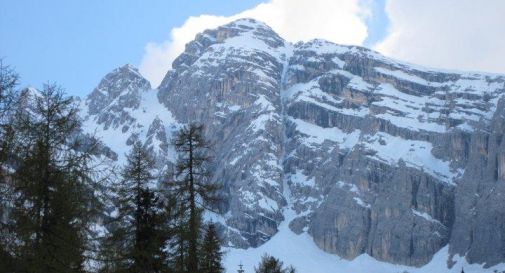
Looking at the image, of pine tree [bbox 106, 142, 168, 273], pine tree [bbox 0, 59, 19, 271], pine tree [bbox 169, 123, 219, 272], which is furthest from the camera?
pine tree [bbox 169, 123, 219, 272]

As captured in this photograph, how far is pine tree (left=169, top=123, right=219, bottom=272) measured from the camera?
2744cm

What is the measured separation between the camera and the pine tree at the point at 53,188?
18.6 m

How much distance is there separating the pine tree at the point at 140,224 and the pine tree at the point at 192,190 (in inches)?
40.2

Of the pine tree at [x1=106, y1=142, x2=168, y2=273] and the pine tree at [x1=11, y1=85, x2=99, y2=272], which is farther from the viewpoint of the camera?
the pine tree at [x1=106, y1=142, x2=168, y2=273]

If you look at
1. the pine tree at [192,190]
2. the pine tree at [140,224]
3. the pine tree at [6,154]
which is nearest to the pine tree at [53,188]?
the pine tree at [6,154]

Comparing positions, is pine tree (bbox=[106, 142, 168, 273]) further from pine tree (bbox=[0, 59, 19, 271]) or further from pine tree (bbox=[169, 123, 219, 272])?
pine tree (bbox=[0, 59, 19, 271])

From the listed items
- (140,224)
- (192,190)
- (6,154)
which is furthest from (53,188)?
(192,190)

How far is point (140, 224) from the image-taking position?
26.1 m

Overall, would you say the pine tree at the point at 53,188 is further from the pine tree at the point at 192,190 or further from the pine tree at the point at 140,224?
the pine tree at the point at 192,190

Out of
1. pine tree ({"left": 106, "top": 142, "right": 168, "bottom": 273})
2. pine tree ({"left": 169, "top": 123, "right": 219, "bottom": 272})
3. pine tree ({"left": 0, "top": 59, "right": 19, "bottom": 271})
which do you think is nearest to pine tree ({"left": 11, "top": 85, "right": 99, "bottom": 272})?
pine tree ({"left": 0, "top": 59, "right": 19, "bottom": 271})

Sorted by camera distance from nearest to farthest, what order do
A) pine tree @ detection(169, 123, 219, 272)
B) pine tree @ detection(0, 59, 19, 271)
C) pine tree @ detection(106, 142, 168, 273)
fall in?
pine tree @ detection(0, 59, 19, 271)
pine tree @ detection(106, 142, 168, 273)
pine tree @ detection(169, 123, 219, 272)

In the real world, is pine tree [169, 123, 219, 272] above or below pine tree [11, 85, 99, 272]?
above

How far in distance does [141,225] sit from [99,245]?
18.4 feet

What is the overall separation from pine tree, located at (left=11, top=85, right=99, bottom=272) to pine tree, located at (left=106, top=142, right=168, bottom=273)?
18.0ft
